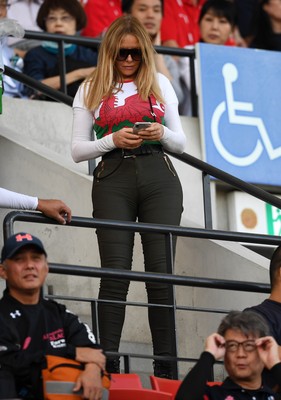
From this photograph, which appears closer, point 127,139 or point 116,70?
point 127,139

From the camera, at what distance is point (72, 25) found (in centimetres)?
1287

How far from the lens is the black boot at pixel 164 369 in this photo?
348 inches

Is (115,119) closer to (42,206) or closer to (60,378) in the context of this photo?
(42,206)

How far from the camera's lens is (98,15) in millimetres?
13852

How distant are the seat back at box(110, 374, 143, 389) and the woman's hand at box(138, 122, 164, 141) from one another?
1.49 metres

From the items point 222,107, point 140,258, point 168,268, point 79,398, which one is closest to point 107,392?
point 79,398

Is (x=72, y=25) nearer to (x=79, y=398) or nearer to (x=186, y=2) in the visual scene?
(x=186, y=2)

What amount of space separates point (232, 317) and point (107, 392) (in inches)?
31.8

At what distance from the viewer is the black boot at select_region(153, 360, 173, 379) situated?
29.0 feet

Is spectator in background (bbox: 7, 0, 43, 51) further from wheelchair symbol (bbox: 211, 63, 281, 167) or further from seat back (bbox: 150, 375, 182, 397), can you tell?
seat back (bbox: 150, 375, 182, 397)

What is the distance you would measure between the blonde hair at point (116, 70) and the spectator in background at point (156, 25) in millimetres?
4084

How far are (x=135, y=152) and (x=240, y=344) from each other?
1794 mm

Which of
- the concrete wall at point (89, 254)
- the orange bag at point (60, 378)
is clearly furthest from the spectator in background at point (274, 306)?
the concrete wall at point (89, 254)

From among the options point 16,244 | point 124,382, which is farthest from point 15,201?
point 124,382
